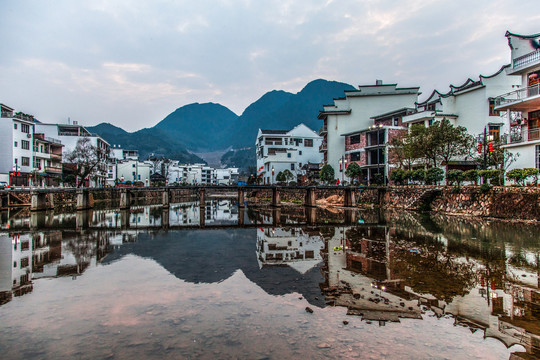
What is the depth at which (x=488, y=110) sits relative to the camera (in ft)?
150

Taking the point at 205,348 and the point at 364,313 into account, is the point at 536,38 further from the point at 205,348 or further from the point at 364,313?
the point at 205,348

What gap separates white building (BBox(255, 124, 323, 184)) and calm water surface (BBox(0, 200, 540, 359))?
59.1 m

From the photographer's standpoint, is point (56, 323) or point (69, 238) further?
point (69, 238)

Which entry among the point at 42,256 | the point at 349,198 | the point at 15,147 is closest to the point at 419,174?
the point at 349,198

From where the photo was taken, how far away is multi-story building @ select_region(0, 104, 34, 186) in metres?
55.6

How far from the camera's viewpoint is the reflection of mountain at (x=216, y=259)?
41.0 ft

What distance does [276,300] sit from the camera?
10.8 metres

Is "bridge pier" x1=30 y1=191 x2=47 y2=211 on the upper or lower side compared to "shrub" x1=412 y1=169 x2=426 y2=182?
lower

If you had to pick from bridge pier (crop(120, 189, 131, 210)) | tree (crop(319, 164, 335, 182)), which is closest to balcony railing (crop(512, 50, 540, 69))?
tree (crop(319, 164, 335, 182))

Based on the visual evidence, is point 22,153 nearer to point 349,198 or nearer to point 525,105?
point 349,198

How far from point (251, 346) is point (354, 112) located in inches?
2455

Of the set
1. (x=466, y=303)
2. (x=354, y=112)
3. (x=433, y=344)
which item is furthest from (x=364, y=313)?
(x=354, y=112)

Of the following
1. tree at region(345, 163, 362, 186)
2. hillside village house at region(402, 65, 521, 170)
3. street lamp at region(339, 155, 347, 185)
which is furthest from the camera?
street lamp at region(339, 155, 347, 185)

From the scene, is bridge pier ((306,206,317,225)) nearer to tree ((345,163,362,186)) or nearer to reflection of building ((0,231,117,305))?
tree ((345,163,362,186))
